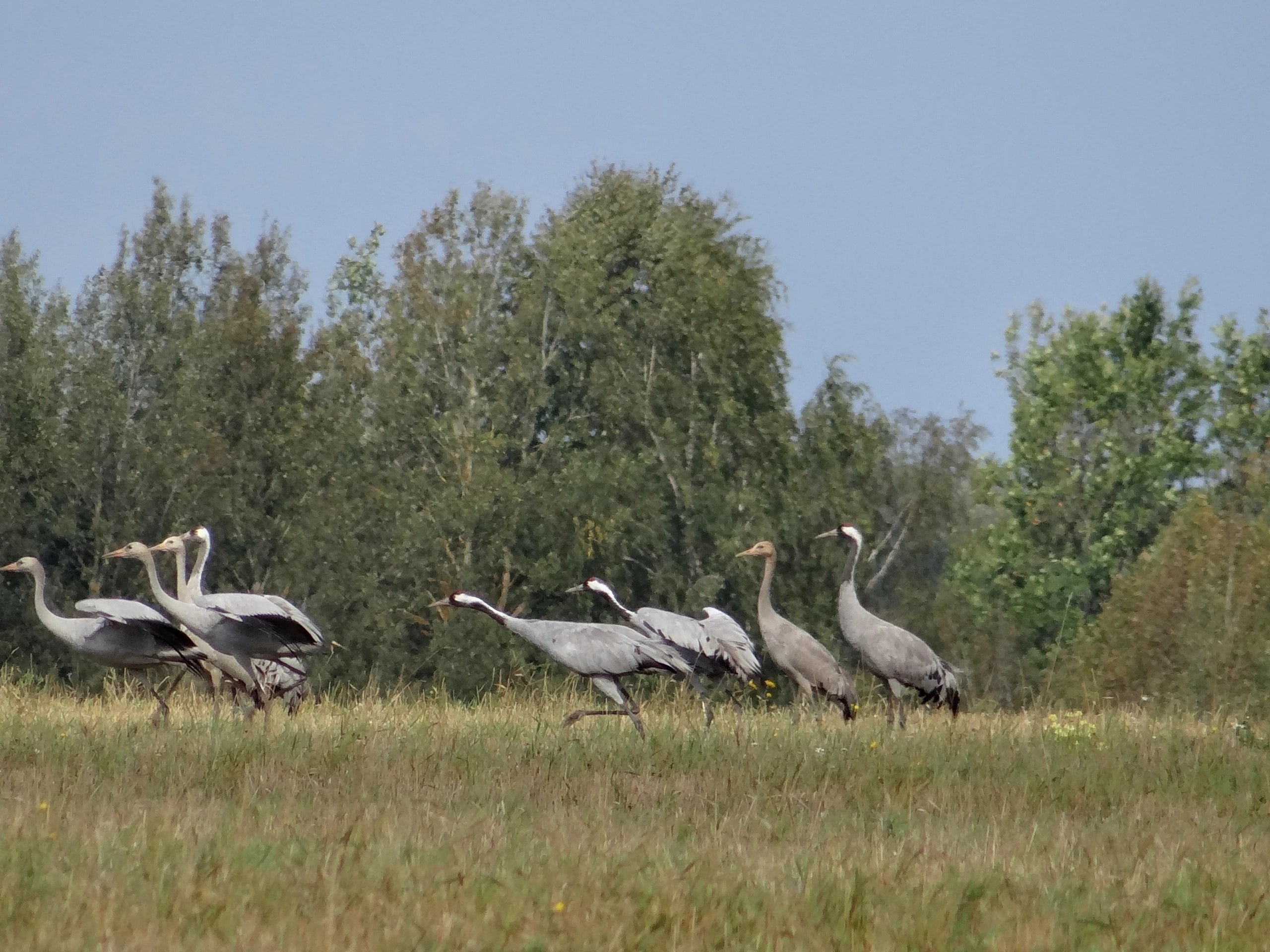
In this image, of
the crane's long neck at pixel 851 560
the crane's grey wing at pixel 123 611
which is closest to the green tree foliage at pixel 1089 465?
the crane's long neck at pixel 851 560

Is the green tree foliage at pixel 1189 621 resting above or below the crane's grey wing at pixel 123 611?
above

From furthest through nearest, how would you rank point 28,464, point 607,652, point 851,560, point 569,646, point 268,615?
1. point 28,464
2. point 851,560
3. point 569,646
4. point 607,652
5. point 268,615

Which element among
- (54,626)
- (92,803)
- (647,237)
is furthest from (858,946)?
(647,237)

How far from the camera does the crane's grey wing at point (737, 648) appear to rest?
13.1 metres

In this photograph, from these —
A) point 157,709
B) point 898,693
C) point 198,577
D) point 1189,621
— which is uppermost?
point 1189,621

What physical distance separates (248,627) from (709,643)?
11.2 ft

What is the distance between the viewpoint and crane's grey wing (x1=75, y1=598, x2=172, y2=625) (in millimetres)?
12891

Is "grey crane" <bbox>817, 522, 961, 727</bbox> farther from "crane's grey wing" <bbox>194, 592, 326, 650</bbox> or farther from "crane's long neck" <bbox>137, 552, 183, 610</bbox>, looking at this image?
"crane's long neck" <bbox>137, 552, 183, 610</bbox>

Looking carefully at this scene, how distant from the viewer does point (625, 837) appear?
678cm

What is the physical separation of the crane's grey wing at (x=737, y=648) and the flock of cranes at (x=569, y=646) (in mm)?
11

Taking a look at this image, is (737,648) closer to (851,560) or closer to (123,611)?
(851,560)

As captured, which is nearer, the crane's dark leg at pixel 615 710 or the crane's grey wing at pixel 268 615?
the crane's dark leg at pixel 615 710

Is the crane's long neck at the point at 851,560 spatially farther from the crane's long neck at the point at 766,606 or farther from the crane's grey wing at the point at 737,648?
the crane's grey wing at the point at 737,648

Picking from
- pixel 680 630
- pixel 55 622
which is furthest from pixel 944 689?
pixel 55 622
